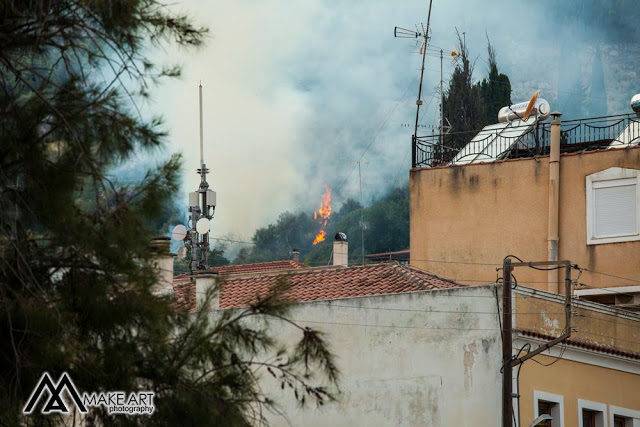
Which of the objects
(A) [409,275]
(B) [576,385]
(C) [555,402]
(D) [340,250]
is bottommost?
(C) [555,402]

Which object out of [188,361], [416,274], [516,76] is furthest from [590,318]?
[516,76]

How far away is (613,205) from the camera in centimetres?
3262

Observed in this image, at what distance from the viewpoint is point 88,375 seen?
11.6 metres

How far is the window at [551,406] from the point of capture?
26.6 meters

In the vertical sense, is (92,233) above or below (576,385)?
above

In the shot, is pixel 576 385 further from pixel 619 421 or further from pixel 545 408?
pixel 619 421

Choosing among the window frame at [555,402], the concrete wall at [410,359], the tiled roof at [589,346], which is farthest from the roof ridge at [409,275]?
the window frame at [555,402]

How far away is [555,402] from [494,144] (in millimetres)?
10328

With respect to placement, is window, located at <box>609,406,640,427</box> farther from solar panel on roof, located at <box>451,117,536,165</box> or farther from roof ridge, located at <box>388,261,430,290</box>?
solar panel on roof, located at <box>451,117,536,165</box>

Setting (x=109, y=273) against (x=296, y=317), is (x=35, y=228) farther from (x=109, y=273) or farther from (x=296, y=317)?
(x=296, y=317)

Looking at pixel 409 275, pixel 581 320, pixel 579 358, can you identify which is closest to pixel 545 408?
pixel 579 358

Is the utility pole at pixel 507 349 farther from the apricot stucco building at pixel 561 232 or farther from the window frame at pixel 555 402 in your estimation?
Answer: the apricot stucco building at pixel 561 232

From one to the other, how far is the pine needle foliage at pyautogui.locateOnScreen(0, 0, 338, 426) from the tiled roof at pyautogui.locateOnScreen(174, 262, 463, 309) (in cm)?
1544

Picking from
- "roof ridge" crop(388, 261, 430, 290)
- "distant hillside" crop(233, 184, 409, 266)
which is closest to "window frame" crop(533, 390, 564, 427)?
A: "roof ridge" crop(388, 261, 430, 290)
